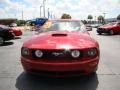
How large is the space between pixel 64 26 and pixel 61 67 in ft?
7.65

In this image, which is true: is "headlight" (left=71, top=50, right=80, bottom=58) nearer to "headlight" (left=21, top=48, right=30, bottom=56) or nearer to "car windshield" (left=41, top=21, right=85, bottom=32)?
"headlight" (left=21, top=48, right=30, bottom=56)

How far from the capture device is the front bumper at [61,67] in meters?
5.00

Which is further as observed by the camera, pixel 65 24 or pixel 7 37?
pixel 7 37

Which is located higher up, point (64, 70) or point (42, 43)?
point (42, 43)

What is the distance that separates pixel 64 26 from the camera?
7.11 metres

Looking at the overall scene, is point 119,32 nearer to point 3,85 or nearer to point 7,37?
point 7,37

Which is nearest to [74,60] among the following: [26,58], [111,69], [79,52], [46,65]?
[79,52]

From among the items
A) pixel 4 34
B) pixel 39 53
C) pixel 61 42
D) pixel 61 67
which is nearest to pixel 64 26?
pixel 61 42

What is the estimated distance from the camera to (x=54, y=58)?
5102 mm

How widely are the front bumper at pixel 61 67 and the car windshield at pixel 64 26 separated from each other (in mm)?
1850

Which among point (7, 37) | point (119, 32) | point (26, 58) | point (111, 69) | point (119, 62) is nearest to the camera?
point (26, 58)

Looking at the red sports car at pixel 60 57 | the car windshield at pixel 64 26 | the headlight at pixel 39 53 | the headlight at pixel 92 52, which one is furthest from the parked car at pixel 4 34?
the headlight at pixel 92 52

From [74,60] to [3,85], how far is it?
5.22ft

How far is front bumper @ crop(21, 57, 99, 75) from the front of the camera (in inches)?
197
